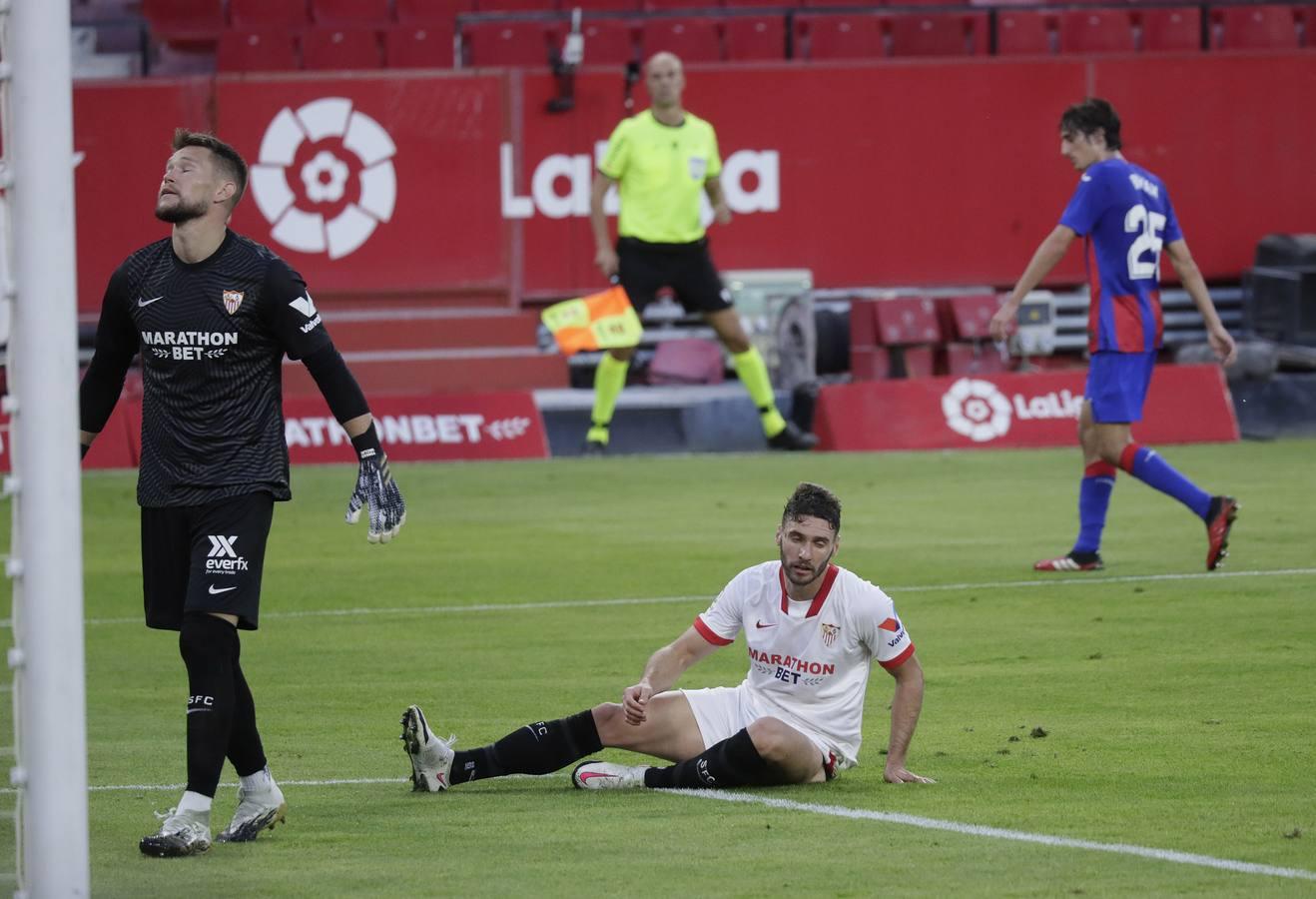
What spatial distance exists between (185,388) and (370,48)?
15504 mm

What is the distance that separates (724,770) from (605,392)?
10.8 meters

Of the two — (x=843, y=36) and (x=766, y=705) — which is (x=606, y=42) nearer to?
(x=843, y=36)

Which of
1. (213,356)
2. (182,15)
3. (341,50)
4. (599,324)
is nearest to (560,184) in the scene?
(341,50)

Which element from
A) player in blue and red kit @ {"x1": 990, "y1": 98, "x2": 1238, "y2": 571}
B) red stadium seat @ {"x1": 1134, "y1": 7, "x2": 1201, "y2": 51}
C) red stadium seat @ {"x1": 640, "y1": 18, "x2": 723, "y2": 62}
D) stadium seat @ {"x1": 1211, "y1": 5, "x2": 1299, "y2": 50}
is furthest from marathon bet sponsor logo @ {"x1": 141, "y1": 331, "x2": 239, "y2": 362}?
stadium seat @ {"x1": 1211, "y1": 5, "x2": 1299, "y2": 50}

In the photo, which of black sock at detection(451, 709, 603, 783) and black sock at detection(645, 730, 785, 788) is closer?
black sock at detection(645, 730, 785, 788)

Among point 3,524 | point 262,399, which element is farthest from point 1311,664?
point 3,524

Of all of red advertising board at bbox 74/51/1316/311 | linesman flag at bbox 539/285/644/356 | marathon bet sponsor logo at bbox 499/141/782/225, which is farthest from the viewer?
marathon bet sponsor logo at bbox 499/141/782/225

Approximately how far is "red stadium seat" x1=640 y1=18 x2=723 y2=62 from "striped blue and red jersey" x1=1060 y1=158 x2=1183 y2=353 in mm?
10588

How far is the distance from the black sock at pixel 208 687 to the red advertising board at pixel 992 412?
41.0 feet

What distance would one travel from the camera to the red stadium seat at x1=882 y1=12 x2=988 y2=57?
21703mm

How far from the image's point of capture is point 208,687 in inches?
240

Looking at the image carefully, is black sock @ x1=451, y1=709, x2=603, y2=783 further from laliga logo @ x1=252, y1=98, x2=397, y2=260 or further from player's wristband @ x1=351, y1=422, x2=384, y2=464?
laliga logo @ x1=252, y1=98, x2=397, y2=260

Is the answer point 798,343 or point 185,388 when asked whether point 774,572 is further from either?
point 798,343

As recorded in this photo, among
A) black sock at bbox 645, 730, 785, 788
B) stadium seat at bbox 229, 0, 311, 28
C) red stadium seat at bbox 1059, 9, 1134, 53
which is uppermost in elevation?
stadium seat at bbox 229, 0, 311, 28
